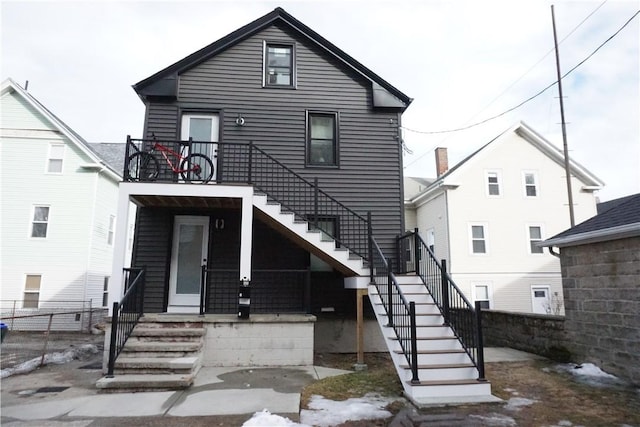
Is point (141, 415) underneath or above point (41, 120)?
underneath

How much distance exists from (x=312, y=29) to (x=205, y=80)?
3.11 m

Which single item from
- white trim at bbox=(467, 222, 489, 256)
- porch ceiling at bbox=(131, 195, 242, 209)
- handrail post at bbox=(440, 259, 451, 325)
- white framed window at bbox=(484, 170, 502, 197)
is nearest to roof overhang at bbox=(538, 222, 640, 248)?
handrail post at bbox=(440, 259, 451, 325)

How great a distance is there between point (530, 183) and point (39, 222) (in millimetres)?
20164

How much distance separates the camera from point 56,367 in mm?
7129

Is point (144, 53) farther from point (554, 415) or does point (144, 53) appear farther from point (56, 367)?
point (554, 415)

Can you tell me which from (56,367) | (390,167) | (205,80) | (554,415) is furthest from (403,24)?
(56,367)

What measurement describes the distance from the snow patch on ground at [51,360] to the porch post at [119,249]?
1648 millimetres

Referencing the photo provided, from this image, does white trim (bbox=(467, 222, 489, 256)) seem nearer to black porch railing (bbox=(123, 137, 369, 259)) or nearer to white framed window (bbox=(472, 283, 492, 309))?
white framed window (bbox=(472, 283, 492, 309))

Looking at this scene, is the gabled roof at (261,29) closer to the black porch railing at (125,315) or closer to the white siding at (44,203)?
the black porch railing at (125,315)

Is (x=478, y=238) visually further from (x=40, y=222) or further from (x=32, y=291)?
(x=32, y=291)

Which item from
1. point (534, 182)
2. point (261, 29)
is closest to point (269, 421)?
point (261, 29)

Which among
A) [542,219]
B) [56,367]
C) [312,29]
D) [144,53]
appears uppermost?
[312,29]

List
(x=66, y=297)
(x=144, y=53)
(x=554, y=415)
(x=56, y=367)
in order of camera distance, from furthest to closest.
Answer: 1. (x=66, y=297)
2. (x=144, y=53)
3. (x=56, y=367)
4. (x=554, y=415)

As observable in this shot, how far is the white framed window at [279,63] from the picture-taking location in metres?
9.90
